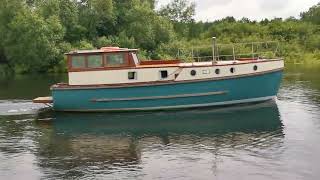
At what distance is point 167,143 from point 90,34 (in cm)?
5589

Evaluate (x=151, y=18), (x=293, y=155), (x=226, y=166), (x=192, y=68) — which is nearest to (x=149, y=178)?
(x=226, y=166)

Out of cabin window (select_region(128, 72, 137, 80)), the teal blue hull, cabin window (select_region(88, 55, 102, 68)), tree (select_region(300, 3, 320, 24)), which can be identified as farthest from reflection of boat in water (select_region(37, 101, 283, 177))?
tree (select_region(300, 3, 320, 24))

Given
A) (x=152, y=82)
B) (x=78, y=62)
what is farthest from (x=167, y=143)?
(x=78, y=62)

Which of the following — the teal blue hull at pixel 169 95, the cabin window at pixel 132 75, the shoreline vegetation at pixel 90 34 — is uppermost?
the shoreline vegetation at pixel 90 34

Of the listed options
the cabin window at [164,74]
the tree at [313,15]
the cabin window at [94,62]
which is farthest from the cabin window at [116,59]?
the tree at [313,15]

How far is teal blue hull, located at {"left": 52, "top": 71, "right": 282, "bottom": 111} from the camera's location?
88.3 ft

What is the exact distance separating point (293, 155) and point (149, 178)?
559 cm

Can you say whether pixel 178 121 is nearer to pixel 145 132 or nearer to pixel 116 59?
pixel 145 132

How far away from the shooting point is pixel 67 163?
17953mm

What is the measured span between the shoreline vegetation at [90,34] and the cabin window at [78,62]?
1178 inches

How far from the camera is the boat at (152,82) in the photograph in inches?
1054

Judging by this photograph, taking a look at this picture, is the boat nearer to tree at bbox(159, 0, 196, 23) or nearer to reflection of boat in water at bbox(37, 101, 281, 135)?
reflection of boat in water at bbox(37, 101, 281, 135)

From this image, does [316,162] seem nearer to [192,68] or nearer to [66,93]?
[192,68]

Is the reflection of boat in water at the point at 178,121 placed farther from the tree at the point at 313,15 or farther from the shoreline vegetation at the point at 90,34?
the tree at the point at 313,15
